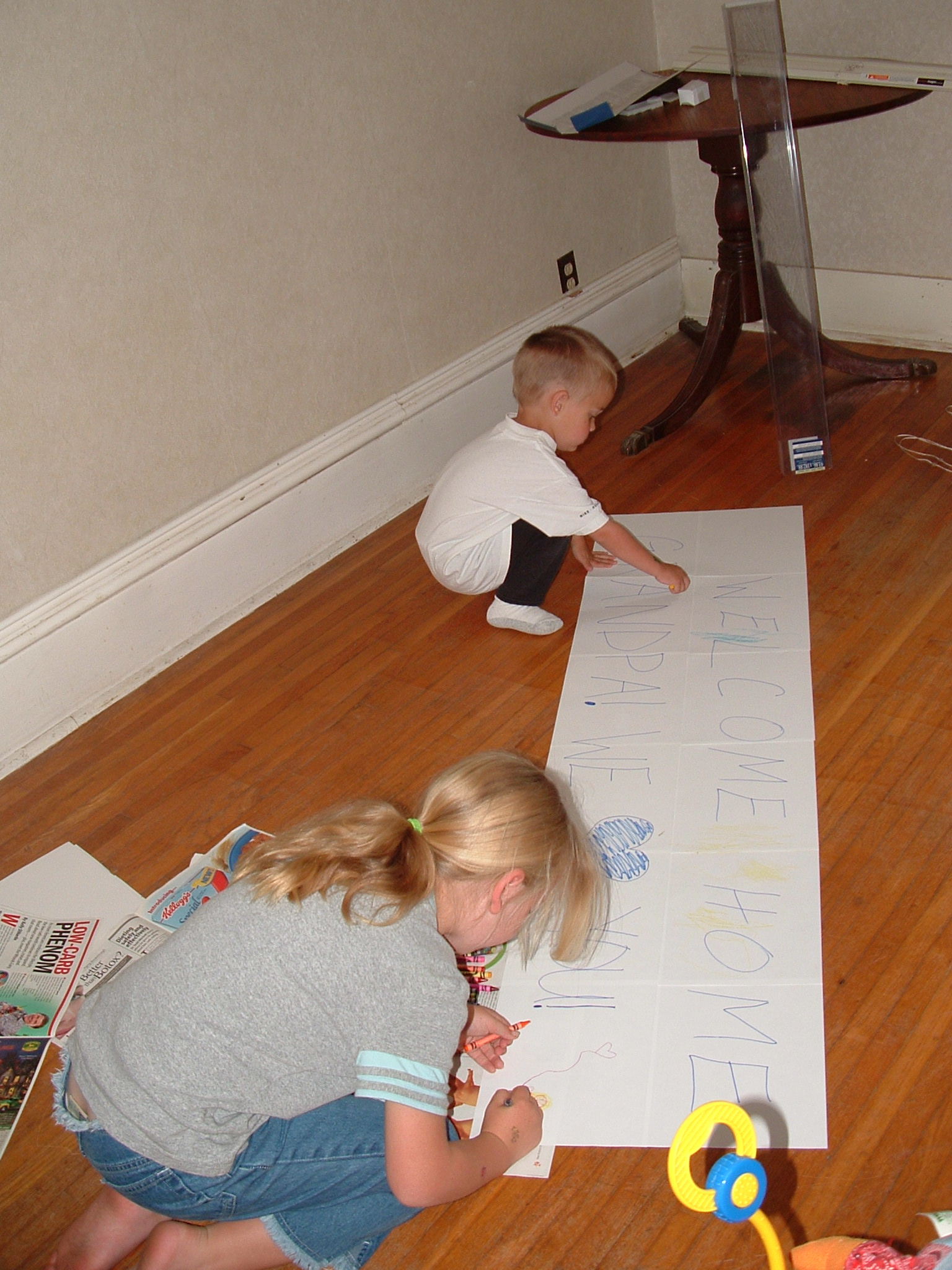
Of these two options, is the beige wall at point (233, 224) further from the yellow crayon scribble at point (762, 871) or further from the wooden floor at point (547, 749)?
the yellow crayon scribble at point (762, 871)

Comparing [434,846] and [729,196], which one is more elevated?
[729,196]

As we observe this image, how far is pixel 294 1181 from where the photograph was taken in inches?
44.8

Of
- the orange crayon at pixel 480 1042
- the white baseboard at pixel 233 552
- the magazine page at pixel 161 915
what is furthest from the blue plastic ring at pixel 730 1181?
the white baseboard at pixel 233 552

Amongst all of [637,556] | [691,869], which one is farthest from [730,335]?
[691,869]

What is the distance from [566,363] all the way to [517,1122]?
4.13 ft

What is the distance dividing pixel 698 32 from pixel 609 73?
41 cm

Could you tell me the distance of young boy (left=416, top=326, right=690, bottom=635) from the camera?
2.03 m

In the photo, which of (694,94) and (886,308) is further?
(886,308)

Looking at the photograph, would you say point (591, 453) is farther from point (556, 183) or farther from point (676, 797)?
point (676, 797)

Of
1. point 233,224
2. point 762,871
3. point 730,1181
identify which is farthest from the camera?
point 233,224

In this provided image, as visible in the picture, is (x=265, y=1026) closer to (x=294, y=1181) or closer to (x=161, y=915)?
(x=294, y=1181)

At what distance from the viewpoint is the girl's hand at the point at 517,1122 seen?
1220 millimetres

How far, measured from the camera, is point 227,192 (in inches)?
85.7

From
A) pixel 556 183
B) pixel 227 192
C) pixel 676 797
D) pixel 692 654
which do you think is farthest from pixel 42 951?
pixel 556 183
